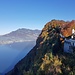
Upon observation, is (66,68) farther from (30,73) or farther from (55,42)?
(55,42)

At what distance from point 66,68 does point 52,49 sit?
10.9m

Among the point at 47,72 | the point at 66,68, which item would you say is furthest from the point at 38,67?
the point at 66,68

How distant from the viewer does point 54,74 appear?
29469mm

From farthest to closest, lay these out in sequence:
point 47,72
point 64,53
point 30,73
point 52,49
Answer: point 52,49
point 64,53
point 30,73
point 47,72

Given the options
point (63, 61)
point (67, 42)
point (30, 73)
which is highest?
point (67, 42)

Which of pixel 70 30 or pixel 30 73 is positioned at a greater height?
pixel 70 30

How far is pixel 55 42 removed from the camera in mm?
43062

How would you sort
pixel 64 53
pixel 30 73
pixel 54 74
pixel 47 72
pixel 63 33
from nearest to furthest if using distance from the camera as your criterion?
1. pixel 54 74
2. pixel 47 72
3. pixel 30 73
4. pixel 64 53
5. pixel 63 33

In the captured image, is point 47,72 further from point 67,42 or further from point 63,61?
point 67,42

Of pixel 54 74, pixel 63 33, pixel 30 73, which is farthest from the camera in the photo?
pixel 63 33

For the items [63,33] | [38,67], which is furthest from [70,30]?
[38,67]

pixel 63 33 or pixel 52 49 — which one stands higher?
pixel 63 33

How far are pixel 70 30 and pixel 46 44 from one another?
19.0 feet

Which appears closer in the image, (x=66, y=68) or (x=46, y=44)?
(x=66, y=68)
